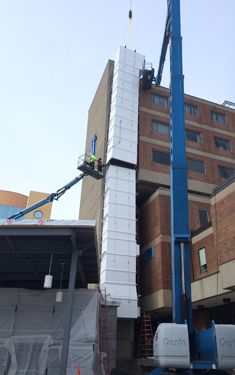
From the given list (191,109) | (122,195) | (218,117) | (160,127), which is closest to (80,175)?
(122,195)

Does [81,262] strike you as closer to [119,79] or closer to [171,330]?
[171,330]

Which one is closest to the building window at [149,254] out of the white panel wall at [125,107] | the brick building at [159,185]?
the brick building at [159,185]

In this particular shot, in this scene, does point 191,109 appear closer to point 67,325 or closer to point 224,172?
point 224,172

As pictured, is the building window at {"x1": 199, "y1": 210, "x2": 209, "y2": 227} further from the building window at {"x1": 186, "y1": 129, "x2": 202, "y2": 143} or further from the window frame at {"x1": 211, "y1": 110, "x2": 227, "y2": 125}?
the window frame at {"x1": 211, "y1": 110, "x2": 227, "y2": 125}

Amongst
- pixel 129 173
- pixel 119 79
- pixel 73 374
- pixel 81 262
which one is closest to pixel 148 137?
pixel 129 173

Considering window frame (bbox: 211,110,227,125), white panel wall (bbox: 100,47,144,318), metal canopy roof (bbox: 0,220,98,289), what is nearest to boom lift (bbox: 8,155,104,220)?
white panel wall (bbox: 100,47,144,318)

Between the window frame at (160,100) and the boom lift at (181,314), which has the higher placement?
the window frame at (160,100)

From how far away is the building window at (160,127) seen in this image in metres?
40.8

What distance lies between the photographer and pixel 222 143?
4381 cm

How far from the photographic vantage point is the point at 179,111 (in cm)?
1908

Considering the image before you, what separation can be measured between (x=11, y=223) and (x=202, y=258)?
18.3m

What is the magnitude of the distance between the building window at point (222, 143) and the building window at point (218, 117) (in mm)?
2843

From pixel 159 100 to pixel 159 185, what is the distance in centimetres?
1177

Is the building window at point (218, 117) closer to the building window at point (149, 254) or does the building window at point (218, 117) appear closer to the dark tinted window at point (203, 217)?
the dark tinted window at point (203, 217)
